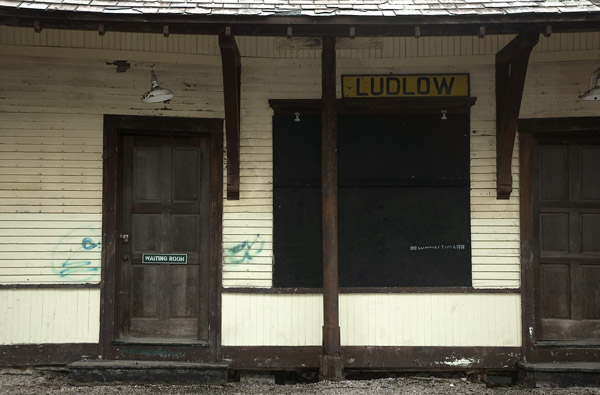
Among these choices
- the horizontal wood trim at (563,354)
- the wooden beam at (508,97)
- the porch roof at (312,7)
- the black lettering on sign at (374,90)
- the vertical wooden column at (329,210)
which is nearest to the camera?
the porch roof at (312,7)

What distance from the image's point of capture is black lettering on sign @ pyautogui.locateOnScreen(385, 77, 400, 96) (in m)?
6.34

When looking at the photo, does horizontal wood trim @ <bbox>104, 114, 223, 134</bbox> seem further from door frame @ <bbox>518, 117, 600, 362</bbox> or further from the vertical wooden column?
door frame @ <bbox>518, 117, 600, 362</bbox>

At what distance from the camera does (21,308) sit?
242 inches

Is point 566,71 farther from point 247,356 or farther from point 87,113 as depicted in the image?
point 87,113

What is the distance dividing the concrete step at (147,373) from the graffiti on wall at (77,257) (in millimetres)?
956

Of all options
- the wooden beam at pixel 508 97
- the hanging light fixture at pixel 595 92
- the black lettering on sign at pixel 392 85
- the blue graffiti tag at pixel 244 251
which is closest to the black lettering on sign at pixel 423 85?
the black lettering on sign at pixel 392 85

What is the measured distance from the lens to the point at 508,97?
5.94 meters

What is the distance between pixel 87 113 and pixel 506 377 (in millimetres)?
5439

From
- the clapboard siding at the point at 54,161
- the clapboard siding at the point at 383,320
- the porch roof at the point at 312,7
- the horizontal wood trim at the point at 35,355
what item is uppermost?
the porch roof at the point at 312,7

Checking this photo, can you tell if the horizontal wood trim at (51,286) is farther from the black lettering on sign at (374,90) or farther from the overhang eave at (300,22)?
the black lettering on sign at (374,90)

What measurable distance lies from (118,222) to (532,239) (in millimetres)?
4580

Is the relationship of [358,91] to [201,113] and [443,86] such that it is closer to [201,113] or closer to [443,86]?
[443,86]

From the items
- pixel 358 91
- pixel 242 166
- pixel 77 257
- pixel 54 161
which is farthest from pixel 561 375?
pixel 54 161

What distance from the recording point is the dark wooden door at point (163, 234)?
6.38 m
